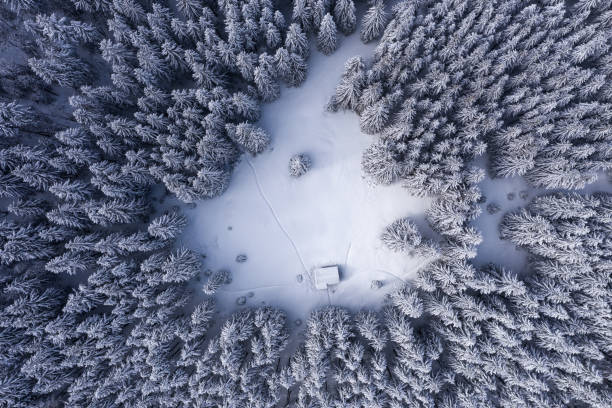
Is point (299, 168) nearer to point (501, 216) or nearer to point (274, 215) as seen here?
point (274, 215)

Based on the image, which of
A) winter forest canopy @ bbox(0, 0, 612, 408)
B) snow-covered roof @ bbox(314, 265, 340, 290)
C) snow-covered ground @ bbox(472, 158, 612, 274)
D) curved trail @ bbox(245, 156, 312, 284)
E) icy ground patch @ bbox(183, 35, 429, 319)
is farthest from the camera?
curved trail @ bbox(245, 156, 312, 284)

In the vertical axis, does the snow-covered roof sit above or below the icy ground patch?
below

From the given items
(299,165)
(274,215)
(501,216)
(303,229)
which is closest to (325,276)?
(303,229)

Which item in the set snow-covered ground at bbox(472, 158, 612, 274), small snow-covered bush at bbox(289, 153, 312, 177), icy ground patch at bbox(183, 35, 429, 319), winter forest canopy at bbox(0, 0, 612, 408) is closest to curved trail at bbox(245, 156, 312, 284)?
icy ground patch at bbox(183, 35, 429, 319)

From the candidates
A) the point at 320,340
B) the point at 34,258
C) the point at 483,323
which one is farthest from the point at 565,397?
the point at 34,258

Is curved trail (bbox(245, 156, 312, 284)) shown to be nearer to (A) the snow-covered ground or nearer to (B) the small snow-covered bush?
(B) the small snow-covered bush

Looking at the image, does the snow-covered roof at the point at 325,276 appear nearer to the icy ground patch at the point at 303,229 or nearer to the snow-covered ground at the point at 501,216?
the icy ground patch at the point at 303,229
